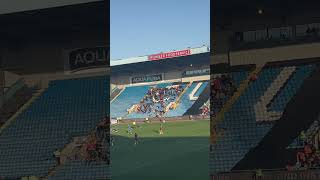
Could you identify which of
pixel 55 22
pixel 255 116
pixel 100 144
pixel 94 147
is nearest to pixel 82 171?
pixel 94 147

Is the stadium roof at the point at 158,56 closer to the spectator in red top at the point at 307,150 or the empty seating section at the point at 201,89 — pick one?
the empty seating section at the point at 201,89

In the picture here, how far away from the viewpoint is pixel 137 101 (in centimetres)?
3055

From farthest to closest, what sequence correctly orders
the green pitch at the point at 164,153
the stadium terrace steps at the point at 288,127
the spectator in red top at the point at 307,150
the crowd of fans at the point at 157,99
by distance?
the crowd of fans at the point at 157,99 < the green pitch at the point at 164,153 < the stadium terrace steps at the point at 288,127 < the spectator in red top at the point at 307,150

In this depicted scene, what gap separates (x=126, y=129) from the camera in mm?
25016

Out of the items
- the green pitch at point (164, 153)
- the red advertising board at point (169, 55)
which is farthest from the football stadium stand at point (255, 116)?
the red advertising board at point (169, 55)

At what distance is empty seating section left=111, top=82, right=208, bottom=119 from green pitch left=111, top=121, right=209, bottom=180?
11.0 feet

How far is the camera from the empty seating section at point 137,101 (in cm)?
2762

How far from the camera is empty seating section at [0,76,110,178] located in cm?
1170

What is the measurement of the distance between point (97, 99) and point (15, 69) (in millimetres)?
2064

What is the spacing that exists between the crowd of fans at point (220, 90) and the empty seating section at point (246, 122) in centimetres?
25

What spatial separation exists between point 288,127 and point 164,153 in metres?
7.49

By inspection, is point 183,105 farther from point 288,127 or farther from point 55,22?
point 288,127

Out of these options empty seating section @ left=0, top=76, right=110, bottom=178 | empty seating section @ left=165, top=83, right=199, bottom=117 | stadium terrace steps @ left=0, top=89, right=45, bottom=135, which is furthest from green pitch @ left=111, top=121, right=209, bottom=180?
stadium terrace steps @ left=0, top=89, right=45, bottom=135

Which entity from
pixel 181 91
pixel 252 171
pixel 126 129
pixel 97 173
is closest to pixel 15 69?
pixel 97 173
